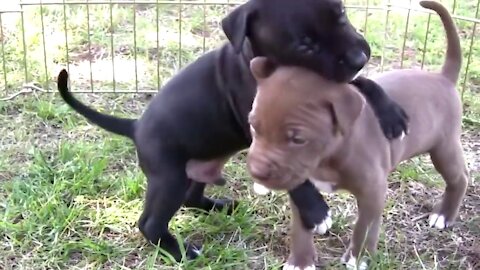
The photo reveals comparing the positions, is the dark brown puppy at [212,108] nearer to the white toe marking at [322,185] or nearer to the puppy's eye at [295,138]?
the white toe marking at [322,185]

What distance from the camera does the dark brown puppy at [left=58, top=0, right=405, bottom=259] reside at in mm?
2174

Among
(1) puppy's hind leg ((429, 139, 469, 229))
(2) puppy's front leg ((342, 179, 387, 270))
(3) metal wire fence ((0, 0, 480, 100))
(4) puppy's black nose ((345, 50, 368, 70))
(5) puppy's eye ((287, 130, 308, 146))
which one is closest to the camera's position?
(5) puppy's eye ((287, 130, 308, 146))

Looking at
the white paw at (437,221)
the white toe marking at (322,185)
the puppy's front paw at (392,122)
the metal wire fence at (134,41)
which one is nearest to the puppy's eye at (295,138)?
the white toe marking at (322,185)

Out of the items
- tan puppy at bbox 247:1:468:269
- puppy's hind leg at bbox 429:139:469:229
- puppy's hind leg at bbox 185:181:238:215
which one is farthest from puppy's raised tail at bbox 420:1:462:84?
puppy's hind leg at bbox 185:181:238:215

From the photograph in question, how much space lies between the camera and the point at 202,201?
2.72 meters

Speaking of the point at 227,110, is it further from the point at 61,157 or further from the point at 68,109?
the point at 68,109

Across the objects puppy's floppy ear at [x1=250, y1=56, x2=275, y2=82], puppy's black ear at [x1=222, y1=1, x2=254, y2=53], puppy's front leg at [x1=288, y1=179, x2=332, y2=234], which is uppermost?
puppy's black ear at [x1=222, y1=1, x2=254, y2=53]

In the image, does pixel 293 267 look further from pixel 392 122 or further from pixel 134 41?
pixel 134 41

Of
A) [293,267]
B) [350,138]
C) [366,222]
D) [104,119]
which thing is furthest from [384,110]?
[104,119]

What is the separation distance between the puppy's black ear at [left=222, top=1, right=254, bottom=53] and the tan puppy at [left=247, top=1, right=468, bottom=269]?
0.20 meters

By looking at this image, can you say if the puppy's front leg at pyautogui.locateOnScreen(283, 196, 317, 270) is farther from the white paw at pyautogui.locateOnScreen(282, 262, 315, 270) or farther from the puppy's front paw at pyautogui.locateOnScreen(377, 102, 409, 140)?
the puppy's front paw at pyautogui.locateOnScreen(377, 102, 409, 140)

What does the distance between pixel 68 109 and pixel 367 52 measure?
1.63 m

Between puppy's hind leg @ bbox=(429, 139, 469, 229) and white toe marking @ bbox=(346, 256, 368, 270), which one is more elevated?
puppy's hind leg @ bbox=(429, 139, 469, 229)

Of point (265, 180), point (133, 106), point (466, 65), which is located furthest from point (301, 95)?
point (466, 65)
